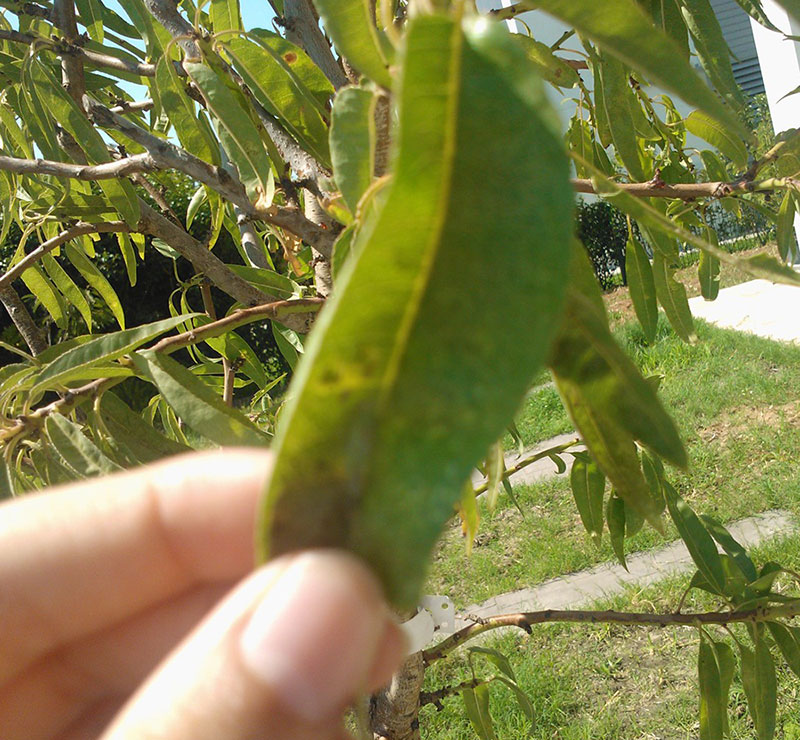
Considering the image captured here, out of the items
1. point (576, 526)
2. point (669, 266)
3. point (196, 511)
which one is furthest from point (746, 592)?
point (576, 526)

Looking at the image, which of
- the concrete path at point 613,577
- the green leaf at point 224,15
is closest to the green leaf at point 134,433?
the green leaf at point 224,15

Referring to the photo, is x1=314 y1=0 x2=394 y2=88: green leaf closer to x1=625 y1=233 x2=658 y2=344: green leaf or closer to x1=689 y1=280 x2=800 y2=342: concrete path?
x1=625 y1=233 x2=658 y2=344: green leaf

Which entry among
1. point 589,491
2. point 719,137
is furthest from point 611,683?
point 719,137

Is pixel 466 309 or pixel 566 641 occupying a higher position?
pixel 466 309

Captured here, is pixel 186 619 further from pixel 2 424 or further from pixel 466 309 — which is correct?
pixel 466 309

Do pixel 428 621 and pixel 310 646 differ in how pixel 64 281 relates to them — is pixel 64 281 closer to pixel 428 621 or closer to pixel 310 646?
pixel 428 621

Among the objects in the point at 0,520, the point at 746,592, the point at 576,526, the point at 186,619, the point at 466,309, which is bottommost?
the point at 576,526
